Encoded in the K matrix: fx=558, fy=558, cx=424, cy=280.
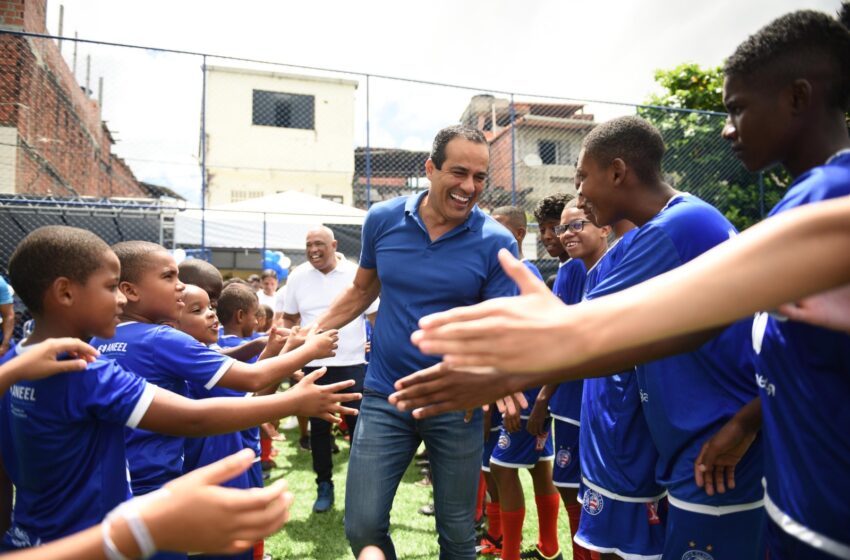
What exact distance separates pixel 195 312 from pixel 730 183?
1090 centimetres

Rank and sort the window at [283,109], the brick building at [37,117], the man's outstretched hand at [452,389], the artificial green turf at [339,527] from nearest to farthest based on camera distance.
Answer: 1. the man's outstretched hand at [452,389]
2. the artificial green turf at [339,527]
3. the brick building at [37,117]
4. the window at [283,109]

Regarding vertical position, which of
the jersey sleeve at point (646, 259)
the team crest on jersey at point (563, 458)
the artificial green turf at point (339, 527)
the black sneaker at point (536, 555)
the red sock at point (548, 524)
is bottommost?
the artificial green turf at point (339, 527)

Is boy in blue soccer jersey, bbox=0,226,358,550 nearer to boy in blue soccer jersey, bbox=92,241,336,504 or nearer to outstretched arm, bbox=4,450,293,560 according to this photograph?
boy in blue soccer jersey, bbox=92,241,336,504

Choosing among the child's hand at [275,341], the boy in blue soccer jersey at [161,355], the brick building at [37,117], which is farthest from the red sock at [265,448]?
the brick building at [37,117]

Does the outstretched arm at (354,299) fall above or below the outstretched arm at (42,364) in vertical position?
above

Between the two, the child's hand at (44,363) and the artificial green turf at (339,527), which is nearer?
the child's hand at (44,363)

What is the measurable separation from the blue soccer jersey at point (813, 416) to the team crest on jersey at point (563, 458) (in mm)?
2229

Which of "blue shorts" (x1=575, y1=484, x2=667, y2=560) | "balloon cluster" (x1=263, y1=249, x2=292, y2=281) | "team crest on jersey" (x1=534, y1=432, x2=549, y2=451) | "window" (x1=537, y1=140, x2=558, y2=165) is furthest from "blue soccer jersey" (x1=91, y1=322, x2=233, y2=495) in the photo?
"window" (x1=537, y1=140, x2=558, y2=165)

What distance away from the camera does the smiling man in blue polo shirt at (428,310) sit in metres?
2.67

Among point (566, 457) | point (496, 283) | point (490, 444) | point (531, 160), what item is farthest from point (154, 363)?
point (531, 160)

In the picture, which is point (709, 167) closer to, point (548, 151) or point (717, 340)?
point (548, 151)

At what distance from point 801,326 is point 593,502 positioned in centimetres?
159

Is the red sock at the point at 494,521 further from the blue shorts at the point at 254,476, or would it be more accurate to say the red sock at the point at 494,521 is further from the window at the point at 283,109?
the window at the point at 283,109

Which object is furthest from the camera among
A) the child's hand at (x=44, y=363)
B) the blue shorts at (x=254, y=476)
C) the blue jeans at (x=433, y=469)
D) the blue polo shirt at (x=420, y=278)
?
the blue shorts at (x=254, y=476)
